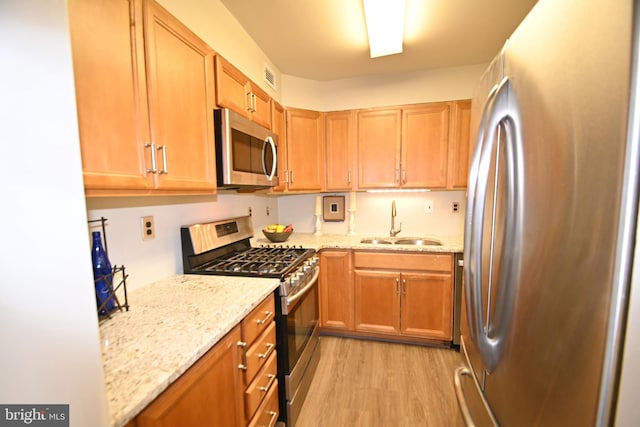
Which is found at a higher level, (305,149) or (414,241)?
(305,149)

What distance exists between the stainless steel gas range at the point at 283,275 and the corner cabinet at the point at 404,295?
1.94ft

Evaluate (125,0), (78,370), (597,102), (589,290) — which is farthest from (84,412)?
(125,0)

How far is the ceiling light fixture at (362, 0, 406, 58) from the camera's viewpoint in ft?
5.24

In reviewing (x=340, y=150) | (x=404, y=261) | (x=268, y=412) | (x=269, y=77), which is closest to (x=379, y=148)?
(x=340, y=150)

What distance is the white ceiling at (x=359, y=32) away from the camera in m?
1.74

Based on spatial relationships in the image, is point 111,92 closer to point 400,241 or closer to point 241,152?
point 241,152

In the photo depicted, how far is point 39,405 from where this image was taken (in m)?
0.40

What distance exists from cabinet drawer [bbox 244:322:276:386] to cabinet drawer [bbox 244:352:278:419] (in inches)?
1.2

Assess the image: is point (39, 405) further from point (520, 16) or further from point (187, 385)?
point (520, 16)

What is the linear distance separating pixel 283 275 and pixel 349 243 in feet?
3.83

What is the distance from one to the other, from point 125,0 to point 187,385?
1.32m

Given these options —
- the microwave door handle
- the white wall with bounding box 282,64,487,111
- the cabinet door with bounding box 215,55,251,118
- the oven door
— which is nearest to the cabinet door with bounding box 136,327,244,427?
the oven door

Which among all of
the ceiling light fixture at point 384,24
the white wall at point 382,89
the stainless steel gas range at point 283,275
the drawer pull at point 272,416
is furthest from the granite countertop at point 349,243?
the ceiling light fixture at point 384,24

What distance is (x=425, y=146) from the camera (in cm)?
250
